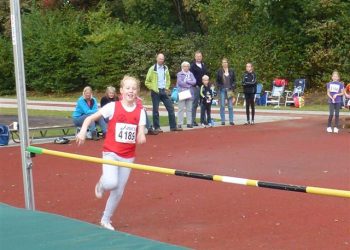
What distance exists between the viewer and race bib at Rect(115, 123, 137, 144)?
6539 mm

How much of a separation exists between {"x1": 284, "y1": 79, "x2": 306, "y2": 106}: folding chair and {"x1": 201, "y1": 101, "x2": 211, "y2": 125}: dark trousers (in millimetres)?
10620

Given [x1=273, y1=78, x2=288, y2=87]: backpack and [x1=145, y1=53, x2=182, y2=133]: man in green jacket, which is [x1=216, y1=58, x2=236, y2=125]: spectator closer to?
[x1=145, y1=53, x2=182, y2=133]: man in green jacket

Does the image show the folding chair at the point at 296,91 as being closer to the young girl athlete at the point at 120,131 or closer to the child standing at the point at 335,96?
the child standing at the point at 335,96

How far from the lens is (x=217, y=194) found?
8.34 meters

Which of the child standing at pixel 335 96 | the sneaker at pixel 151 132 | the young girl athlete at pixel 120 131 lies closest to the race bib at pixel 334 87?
the child standing at pixel 335 96

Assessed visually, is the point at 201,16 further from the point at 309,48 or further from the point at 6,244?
the point at 6,244

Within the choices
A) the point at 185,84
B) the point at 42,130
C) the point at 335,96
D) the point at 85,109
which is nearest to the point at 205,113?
the point at 185,84

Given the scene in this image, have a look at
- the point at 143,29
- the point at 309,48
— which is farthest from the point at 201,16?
the point at 309,48

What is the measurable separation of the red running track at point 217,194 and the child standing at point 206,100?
8.56ft

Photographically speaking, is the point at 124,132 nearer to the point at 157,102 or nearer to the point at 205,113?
the point at 157,102

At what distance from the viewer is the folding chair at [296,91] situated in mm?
27188

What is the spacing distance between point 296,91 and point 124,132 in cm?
2148

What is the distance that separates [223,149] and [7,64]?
2901 cm

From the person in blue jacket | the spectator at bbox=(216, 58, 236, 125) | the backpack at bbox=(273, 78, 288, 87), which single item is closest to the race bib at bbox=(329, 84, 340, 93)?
the spectator at bbox=(216, 58, 236, 125)
